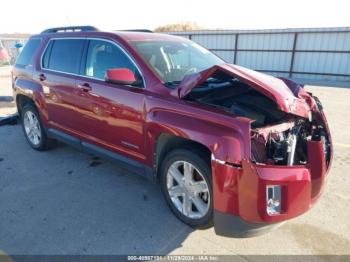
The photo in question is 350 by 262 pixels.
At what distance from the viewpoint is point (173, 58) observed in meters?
3.62

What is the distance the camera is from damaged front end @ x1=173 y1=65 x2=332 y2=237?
2.27 meters

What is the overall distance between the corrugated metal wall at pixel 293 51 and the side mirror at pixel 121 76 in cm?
1565

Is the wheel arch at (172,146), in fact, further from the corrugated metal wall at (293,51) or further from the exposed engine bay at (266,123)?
the corrugated metal wall at (293,51)

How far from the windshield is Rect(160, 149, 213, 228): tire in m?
0.81

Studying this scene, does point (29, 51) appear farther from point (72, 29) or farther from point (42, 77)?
point (72, 29)

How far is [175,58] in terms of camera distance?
3680 millimetres

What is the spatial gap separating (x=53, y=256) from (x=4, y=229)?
749 mm

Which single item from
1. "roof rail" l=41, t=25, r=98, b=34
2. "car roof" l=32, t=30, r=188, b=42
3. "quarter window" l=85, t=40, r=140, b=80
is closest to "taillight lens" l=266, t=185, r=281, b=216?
"quarter window" l=85, t=40, r=140, b=80

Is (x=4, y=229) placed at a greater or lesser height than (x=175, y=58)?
lesser

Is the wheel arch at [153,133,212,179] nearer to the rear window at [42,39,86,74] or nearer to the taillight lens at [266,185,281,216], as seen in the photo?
the taillight lens at [266,185,281,216]

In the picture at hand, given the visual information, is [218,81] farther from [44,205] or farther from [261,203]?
[44,205]

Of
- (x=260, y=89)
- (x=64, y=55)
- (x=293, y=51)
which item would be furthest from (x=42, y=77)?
(x=293, y=51)

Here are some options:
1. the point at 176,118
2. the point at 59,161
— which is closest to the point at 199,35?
the point at 59,161

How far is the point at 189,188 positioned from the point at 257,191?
2.74ft
